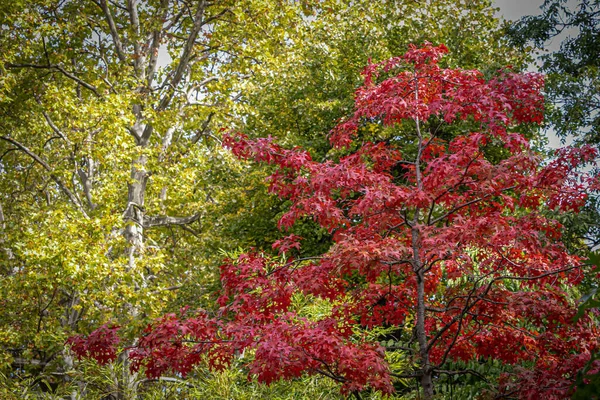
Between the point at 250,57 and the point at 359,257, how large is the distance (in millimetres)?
8962

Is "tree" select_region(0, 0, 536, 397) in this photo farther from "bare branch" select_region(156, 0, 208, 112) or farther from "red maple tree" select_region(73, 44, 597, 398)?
"red maple tree" select_region(73, 44, 597, 398)

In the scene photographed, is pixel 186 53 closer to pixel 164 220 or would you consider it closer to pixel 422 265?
pixel 164 220

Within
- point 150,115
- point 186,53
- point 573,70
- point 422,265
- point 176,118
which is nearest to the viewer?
point 422,265

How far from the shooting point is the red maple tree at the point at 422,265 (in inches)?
159

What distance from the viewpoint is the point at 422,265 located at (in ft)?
14.6

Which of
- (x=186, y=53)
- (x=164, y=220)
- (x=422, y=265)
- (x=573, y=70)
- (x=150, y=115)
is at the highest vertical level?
(x=573, y=70)

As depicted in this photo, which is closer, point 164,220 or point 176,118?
point 176,118

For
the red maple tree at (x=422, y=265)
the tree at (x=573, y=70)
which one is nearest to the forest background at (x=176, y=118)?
the tree at (x=573, y=70)

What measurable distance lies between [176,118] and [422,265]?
7.93m

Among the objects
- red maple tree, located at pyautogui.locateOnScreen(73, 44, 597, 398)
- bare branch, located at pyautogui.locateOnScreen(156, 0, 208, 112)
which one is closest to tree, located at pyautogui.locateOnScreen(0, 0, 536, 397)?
bare branch, located at pyautogui.locateOnScreen(156, 0, 208, 112)

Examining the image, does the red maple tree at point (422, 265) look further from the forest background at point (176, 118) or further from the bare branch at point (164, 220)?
the bare branch at point (164, 220)

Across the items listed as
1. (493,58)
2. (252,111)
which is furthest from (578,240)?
(252,111)

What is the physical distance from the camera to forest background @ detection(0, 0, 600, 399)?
9.21 meters

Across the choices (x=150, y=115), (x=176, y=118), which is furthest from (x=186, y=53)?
(x=150, y=115)
